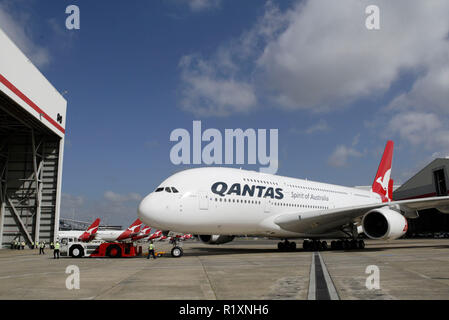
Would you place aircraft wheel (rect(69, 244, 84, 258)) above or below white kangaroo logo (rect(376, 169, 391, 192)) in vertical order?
below

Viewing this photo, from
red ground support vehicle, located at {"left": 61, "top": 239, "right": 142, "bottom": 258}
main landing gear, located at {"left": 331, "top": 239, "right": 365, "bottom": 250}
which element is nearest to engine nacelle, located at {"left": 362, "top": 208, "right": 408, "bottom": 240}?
main landing gear, located at {"left": 331, "top": 239, "right": 365, "bottom": 250}

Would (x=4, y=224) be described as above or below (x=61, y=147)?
below

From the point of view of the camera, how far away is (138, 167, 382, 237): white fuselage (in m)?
16.1

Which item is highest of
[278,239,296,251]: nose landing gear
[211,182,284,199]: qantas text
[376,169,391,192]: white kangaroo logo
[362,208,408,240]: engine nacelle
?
[376,169,391,192]: white kangaroo logo

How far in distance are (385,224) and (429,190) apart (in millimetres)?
46275

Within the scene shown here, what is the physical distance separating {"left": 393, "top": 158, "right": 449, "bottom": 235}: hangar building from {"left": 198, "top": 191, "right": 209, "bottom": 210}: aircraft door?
4836 cm

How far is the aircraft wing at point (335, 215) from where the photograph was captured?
19375 millimetres

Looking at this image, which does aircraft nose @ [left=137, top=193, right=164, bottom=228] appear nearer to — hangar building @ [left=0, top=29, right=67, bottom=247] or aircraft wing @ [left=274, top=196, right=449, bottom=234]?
aircraft wing @ [left=274, top=196, right=449, bottom=234]

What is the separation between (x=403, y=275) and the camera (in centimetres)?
888

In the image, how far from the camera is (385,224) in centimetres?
1877

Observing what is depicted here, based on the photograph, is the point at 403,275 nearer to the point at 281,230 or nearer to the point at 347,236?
the point at 281,230

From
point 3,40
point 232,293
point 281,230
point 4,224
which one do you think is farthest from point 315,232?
point 4,224

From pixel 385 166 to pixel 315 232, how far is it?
1320 centimetres

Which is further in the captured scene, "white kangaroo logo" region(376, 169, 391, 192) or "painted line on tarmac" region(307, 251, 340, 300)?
"white kangaroo logo" region(376, 169, 391, 192)
